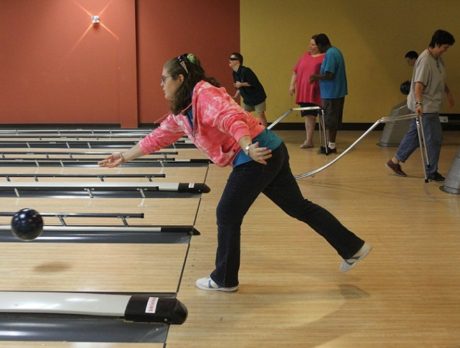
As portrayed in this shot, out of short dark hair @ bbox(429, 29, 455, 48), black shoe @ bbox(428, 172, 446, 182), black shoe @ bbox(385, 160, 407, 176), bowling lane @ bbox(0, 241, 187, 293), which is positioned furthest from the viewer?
black shoe @ bbox(385, 160, 407, 176)

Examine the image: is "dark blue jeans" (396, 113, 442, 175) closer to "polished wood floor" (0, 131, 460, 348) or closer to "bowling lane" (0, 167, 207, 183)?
"polished wood floor" (0, 131, 460, 348)

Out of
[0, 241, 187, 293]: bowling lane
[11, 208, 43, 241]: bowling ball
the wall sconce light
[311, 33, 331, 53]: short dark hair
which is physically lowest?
[0, 241, 187, 293]: bowling lane

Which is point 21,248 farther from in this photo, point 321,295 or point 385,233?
point 385,233

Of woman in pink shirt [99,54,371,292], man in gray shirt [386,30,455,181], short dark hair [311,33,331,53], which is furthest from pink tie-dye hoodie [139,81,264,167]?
short dark hair [311,33,331,53]

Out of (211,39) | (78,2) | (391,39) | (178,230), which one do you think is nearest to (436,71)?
(178,230)

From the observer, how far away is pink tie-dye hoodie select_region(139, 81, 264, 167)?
7.21 ft

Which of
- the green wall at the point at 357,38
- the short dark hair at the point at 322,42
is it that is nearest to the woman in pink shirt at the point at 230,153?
the short dark hair at the point at 322,42

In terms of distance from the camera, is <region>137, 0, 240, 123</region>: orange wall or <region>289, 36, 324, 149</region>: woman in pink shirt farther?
<region>137, 0, 240, 123</region>: orange wall

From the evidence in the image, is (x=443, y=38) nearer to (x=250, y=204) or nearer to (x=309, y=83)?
(x=309, y=83)

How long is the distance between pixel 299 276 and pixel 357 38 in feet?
22.5

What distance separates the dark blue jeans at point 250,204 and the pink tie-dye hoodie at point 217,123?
0.37 ft

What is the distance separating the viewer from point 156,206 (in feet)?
13.4

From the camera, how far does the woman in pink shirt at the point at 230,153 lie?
7.36 ft

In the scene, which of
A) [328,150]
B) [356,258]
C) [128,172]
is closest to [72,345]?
[356,258]
